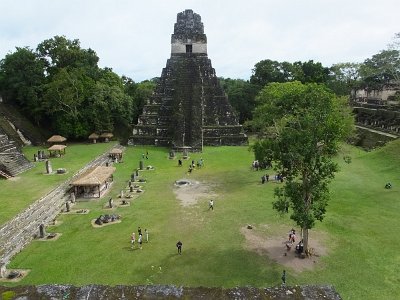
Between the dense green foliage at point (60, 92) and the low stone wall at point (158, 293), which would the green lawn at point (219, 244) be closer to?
the low stone wall at point (158, 293)

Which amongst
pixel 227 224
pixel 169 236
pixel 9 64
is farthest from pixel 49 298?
pixel 9 64

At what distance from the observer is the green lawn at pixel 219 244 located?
15969 millimetres

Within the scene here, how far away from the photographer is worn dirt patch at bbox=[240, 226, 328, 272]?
1722 cm

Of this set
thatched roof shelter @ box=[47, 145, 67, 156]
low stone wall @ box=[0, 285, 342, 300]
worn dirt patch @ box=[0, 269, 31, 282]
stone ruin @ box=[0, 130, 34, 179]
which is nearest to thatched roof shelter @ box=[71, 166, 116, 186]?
stone ruin @ box=[0, 130, 34, 179]

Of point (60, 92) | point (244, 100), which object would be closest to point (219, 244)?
point (60, 92)

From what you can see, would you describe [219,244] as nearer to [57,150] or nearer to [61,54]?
[57,150]

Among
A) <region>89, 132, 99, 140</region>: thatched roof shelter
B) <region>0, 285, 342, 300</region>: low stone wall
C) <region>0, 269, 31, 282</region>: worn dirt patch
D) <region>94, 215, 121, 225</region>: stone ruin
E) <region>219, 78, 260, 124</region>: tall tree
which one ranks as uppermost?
<region>219, 78, 260, 124</region>: tall tree

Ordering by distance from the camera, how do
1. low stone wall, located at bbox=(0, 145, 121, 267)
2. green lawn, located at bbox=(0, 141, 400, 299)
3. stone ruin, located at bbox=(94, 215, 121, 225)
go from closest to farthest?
green lawn, located at bbox=(0, 141, 400, 299), low stone wall, located at bbox=(0, 145, 121, 267), stone ruin, located at bbox=(94, 215, 121, 225)

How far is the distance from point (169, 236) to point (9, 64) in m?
39.9

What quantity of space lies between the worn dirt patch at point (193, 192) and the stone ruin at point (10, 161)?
14.4 m

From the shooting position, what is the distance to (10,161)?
33.4m

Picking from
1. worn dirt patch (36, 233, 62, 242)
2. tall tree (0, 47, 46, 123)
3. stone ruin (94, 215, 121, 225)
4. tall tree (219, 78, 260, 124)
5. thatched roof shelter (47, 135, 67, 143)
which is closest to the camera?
worn dirt patch (36, 233, 62, 242)

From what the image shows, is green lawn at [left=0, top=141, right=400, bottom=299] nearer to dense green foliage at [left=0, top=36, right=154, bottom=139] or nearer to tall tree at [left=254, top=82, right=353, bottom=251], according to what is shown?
tall tree at [left=254, top=82, right=353, bottom=251]

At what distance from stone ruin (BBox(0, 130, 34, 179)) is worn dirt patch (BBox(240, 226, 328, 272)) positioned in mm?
21647
